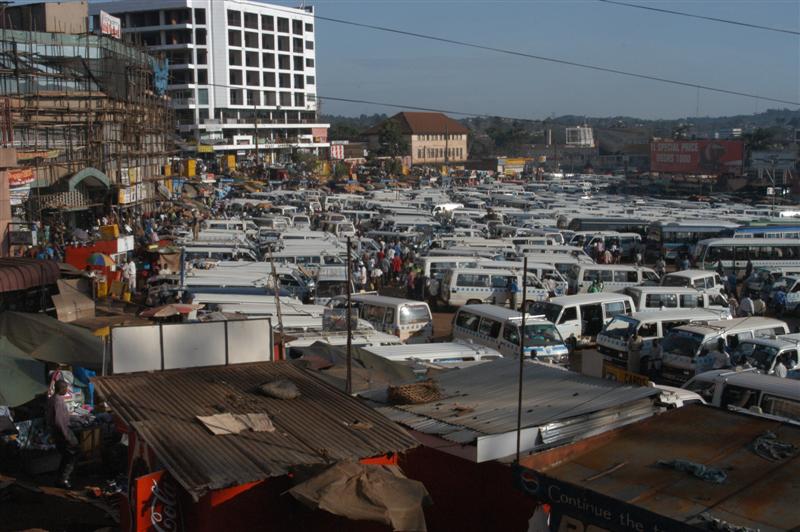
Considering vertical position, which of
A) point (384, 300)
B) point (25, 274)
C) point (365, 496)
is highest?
point (25, 274)

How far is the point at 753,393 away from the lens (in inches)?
377

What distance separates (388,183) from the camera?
2562 inches

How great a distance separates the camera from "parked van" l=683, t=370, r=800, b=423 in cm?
913

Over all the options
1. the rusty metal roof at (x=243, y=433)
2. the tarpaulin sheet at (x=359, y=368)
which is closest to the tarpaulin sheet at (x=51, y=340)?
the tarpaulin sheet at (x=359, y=368)

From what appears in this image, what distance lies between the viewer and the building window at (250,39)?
7306 centimetres

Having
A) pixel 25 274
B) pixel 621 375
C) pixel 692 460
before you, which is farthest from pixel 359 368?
pixel 25 274

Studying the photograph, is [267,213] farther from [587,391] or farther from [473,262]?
[587,391]

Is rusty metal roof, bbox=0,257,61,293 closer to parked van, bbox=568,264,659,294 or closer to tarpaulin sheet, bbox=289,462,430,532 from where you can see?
tarpaulin sheet, bbox=289,462,430,532

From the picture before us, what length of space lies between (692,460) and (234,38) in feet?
235

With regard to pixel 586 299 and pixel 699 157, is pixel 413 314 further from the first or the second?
pixel 699 157

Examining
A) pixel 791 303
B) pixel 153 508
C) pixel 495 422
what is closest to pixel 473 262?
pixel 791 303

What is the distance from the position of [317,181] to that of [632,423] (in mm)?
54273

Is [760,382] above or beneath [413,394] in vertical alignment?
beneath

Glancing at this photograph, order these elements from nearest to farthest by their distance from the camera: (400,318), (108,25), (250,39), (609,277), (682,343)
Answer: (682,343), (400,318), (609,277), (108,25), (250,39)
